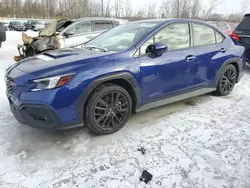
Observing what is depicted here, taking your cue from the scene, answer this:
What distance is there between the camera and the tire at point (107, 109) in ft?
9.48

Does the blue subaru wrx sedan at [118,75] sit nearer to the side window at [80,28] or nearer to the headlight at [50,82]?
the headlight at [50,82]

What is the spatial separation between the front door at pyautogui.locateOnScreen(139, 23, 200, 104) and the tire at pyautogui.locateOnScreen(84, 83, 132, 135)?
34cm

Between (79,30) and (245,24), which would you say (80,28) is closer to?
(79,30)

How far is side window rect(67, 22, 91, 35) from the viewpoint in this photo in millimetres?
7791

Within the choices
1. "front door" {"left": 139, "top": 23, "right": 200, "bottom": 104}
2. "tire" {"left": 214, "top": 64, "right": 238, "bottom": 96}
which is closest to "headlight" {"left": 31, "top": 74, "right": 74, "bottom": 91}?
"front door" {"left": 139, "top": 23, "right": 200, "bottom": 104}

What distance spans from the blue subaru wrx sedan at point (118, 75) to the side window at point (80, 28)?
13.2 feet

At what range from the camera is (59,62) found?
A: 9.46 feet

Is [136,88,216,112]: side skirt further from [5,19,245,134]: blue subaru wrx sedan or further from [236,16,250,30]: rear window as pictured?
[236,16,250,30]: rear window

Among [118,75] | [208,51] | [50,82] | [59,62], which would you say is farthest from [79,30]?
[50,82]

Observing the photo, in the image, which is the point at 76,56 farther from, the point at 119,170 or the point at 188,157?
the point at 188,157

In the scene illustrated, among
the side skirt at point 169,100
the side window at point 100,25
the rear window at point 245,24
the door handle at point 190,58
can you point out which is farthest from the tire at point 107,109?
the side window at point 100,25

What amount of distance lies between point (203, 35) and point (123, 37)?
1467 millimetres

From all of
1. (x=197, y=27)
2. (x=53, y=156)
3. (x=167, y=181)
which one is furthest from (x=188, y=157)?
(x=197, y=27)

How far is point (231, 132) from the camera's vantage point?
3.25 m
